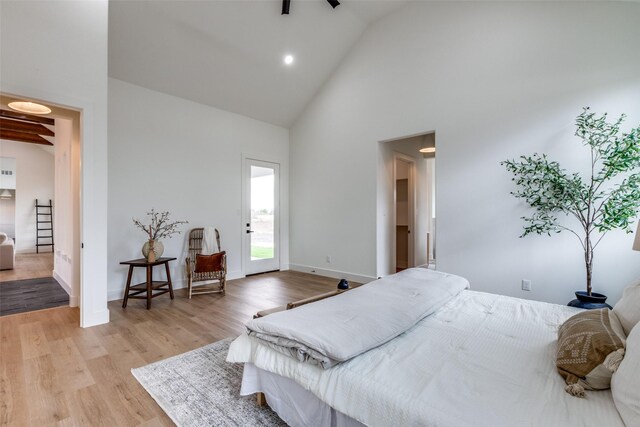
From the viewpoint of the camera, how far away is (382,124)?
463 cm

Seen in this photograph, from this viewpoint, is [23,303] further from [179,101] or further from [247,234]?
[179,101]

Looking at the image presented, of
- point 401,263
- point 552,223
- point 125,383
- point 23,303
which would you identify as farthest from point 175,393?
point 401,263

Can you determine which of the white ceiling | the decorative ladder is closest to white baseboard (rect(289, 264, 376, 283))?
the white ceiling

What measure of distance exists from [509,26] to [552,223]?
7.89 feet

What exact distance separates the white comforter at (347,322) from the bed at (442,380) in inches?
2.2

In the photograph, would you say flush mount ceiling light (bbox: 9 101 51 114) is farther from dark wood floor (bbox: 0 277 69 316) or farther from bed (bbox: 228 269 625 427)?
bed (bbox: 228 269 625 427)

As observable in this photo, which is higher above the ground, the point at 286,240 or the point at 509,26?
the point at 509,26

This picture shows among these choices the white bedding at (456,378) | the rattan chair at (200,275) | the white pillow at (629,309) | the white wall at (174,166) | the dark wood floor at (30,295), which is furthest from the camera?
the rattan chair at (200,275)

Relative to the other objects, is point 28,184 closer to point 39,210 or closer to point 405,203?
point 39,210

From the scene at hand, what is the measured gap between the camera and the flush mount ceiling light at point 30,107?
3080mm

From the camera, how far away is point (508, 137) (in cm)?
346

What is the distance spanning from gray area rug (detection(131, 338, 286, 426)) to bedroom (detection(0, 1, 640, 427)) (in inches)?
60.2

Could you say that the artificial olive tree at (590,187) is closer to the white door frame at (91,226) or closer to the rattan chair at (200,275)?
the rattan chair at (200,275)

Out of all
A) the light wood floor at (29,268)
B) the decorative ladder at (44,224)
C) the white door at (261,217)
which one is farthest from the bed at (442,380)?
the decorative ladder at (44,224)
